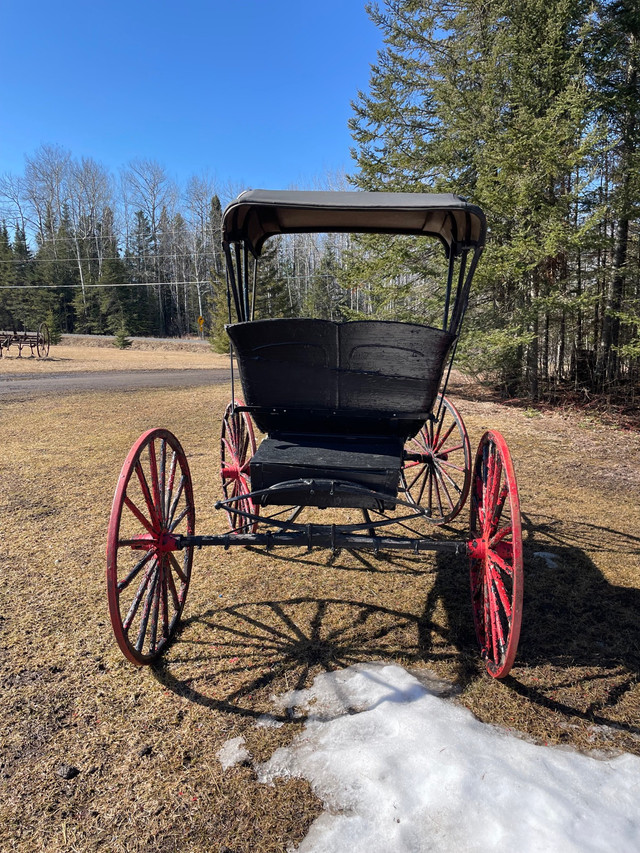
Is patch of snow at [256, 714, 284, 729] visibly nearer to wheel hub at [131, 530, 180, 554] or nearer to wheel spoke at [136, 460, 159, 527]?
wheel hub at [131, 530, 180, 554]

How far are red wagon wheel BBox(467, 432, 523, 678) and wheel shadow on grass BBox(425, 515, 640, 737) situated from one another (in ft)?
0.58

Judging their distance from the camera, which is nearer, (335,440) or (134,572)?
(134,572)

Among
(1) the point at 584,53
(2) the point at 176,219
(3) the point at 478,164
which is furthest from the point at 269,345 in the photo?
(2) the point at 176,219

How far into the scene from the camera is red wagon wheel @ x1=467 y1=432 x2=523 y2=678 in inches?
88.0

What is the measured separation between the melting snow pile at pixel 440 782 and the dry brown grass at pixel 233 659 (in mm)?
107

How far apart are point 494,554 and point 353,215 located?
2.23m

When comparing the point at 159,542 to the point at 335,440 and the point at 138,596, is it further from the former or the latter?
the point at 335,440

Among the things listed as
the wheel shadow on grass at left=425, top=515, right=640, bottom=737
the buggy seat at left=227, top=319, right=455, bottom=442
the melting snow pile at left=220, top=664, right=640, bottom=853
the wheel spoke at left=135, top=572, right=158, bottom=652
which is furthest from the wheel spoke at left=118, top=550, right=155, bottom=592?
the wheel shadow on grass at left=425, top=515, right=640, bottom=737

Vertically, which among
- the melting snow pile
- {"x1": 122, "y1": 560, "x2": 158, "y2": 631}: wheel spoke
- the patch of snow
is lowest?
the patch of snow

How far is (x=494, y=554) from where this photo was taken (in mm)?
2619

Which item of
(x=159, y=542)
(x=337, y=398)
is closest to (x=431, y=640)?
(x=337, y=398)

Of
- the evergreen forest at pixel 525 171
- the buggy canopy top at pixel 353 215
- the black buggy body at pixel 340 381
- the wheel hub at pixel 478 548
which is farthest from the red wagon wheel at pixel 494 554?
the evergreen forest at pixel 525 171

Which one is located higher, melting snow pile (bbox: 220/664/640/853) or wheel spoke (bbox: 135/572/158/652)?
wheel spoke (bbox: 135/572/158/652)

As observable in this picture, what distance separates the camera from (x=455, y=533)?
173 inches
